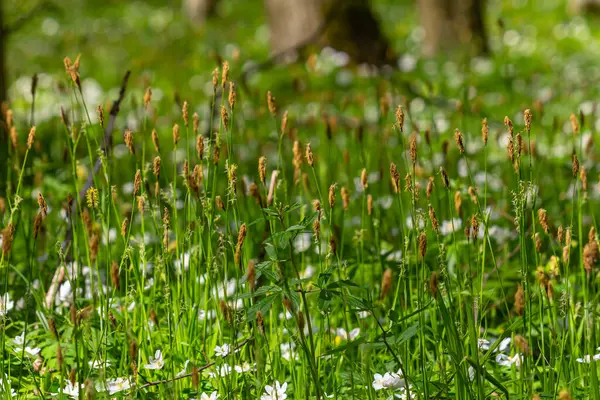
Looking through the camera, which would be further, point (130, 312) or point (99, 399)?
point (130, 312)

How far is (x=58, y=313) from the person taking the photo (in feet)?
7.32

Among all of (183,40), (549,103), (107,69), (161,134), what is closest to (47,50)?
(183,40)

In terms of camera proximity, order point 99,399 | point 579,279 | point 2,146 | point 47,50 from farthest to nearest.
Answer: point 47,50, point 2,146, point 579,279, point 99,399

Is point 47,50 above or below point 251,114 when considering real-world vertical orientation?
above

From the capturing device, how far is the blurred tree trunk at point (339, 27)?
7.35 m

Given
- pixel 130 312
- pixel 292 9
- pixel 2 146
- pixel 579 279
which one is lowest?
pixel 579 279

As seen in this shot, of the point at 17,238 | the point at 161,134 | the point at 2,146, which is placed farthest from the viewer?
the point at 161,134

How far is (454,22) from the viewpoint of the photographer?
8.33m

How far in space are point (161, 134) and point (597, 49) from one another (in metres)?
5.69

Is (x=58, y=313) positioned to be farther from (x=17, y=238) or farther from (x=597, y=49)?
(x=597, y=49)

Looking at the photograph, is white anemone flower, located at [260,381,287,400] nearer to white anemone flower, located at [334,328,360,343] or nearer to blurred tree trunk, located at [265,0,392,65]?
white anemone flower, located at [334,328,360,343]

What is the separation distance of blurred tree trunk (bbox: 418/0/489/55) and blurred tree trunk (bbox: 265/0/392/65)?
111cm

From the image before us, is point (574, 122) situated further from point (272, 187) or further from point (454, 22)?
→ point (454, 22)

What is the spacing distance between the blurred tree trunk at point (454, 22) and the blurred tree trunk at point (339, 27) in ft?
3.63
